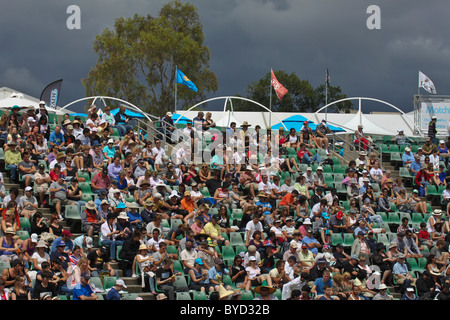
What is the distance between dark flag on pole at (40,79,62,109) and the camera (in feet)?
112

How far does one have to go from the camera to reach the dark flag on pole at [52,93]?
3400 centimetres

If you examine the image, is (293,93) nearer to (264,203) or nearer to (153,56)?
(153,56)

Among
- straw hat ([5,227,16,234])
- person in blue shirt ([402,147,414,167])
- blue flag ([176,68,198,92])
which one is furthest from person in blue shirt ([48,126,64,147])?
person in blue shirt ([402,147,414,167])

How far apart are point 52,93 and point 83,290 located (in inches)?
899

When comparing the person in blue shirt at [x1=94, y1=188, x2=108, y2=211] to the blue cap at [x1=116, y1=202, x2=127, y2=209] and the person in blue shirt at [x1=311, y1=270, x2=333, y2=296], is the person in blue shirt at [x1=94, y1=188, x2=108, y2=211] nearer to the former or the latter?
the blue cap at [x1=116, y1=202, x2=127, y2=209]

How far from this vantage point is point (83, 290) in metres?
12.9

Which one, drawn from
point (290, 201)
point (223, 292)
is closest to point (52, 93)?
point (290, 201)

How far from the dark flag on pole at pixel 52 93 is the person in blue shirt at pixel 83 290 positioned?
22.2 meters

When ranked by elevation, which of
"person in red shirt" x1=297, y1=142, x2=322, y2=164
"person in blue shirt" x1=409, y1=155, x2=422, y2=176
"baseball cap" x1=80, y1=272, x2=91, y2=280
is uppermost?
"person in red shirt" x1=297, y1=142, x2=322, y2=164

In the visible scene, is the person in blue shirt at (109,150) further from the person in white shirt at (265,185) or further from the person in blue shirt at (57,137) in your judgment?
the person in white shirt at (265,185)

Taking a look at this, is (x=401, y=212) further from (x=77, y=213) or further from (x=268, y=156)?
(x=77, y=213)

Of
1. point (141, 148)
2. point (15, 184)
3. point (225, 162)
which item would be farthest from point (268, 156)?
point (15, 184)

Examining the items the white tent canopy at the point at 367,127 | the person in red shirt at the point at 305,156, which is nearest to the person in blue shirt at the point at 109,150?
the person in red shirt at the point at 305,156

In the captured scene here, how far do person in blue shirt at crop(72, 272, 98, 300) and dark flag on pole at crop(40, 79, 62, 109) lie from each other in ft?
72.8
